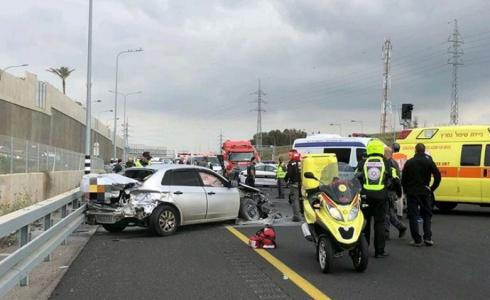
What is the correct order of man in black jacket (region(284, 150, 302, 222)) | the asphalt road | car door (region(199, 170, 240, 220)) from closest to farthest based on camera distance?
the asphalt road < car door (region(199, 170, 240, 220)) < man in black jacket (region(284, 150, 302, 222))

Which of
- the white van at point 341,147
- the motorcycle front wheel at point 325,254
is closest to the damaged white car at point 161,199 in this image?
the motorcycle front wheel at point 325,254

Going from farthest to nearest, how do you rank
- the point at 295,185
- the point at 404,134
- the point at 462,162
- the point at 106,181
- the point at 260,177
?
the point at 260,177, the point at 404,134, the point at 462,162, the point at 295,185, the point at 106,181

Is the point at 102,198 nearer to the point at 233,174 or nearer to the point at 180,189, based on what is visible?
the point at 180,189

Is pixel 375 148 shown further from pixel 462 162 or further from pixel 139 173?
pixel 462 162

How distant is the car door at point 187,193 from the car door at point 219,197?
0.17m

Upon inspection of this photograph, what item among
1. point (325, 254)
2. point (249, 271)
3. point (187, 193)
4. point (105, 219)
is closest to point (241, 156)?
point (187, 193)

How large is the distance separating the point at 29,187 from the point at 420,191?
1447 cm

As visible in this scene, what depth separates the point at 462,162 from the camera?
16562 mm

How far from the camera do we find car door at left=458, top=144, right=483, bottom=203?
16141mm

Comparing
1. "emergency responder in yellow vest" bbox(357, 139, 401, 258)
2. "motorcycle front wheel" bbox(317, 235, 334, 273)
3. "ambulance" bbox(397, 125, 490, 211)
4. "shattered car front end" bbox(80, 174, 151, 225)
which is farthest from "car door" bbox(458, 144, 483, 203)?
"motorcycle front wheel" bbox(317, 235, 334, 273)

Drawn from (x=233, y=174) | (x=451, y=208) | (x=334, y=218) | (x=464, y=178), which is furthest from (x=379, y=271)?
(x=233, y=174)

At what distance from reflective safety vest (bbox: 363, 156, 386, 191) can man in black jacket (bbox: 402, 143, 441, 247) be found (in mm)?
1628

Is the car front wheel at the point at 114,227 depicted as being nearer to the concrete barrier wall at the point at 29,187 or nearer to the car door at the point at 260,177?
the concrete barrier wall at the point at 29,187

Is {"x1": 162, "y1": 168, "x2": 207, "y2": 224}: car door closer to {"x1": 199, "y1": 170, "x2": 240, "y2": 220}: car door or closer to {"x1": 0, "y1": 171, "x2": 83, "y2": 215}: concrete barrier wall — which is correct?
{"x1": 199, "y1": 170, "x2": 240, "y2": 220}: car door
